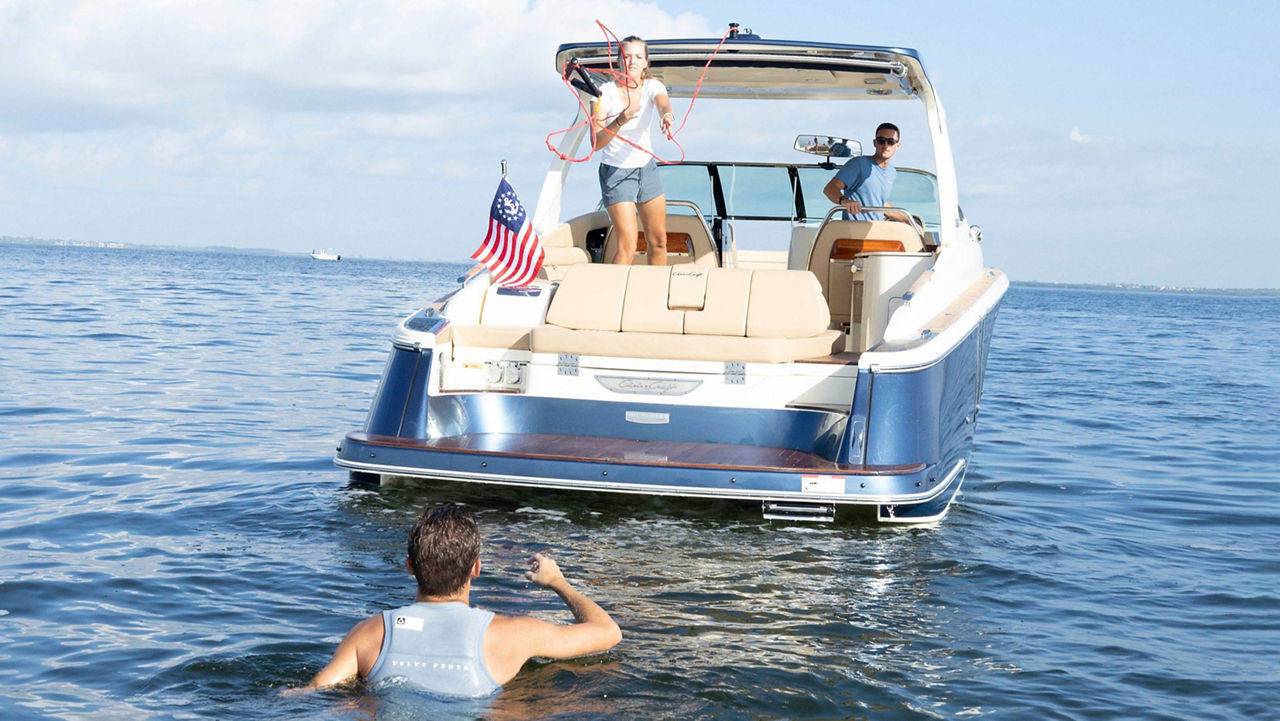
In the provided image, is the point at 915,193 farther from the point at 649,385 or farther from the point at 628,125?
the point at 649,385

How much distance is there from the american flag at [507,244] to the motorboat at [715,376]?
113 millimetres

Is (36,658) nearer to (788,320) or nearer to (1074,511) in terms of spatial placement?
(788,320)

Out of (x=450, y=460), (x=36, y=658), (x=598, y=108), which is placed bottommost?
(x=36, y=658)

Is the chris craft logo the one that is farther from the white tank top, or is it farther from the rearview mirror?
the rearview mirror

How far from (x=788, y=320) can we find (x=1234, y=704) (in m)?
2.81

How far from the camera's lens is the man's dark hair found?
355cm

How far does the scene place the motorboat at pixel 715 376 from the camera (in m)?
5.63

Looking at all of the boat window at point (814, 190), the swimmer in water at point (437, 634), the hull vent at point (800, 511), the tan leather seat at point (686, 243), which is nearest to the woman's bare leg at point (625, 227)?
the tan leather seat at point (686, 243)

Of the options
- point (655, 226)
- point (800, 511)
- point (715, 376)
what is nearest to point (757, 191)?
point (655, 226)

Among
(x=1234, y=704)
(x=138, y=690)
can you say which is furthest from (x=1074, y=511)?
(x=138, y=690)

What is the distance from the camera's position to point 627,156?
7480mm

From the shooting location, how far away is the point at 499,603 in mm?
4703

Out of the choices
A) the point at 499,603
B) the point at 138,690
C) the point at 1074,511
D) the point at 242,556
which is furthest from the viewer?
the point at 1074,511

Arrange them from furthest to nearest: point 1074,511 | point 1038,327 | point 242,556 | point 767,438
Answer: point 1038,327, point 1074,511, point 767,438, point 242,556
